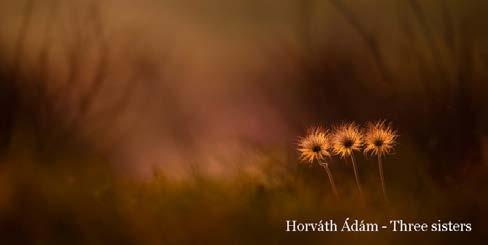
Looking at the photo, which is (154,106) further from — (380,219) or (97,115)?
(380,219)

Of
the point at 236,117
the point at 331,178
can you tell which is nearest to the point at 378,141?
the point at 331,178

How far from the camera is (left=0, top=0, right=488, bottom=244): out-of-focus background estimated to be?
4.00 feet

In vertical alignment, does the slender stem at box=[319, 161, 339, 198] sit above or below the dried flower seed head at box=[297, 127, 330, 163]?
below

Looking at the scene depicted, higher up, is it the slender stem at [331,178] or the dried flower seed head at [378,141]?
the dried flower seed head at [378,141]

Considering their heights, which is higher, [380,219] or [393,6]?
[393,6]

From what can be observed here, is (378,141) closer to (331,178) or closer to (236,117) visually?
(331,178)

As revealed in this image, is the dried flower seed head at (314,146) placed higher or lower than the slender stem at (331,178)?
higher

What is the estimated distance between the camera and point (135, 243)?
123 cm

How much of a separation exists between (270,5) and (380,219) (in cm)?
59

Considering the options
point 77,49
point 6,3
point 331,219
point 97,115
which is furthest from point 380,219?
point 6,3

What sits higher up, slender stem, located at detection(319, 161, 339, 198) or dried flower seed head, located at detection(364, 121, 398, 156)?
dried flower seed head, located at detection(364, 121, 398, 156)

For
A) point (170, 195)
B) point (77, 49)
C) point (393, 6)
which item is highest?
point (393, 6)

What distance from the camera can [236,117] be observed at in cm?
130

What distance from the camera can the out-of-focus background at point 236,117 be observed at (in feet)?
4.00
